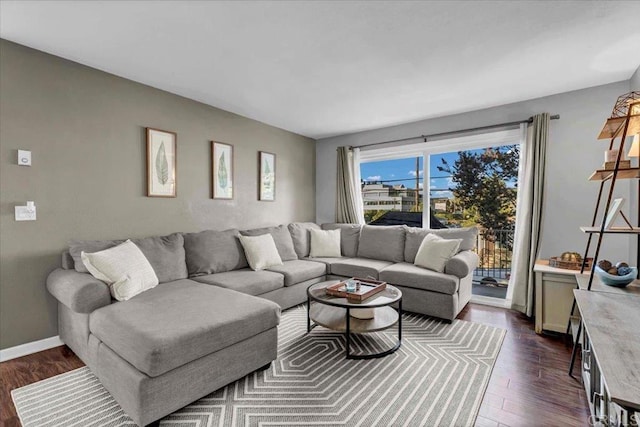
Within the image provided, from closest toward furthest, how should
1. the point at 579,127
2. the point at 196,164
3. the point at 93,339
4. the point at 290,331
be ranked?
1. the point at 93,339
2. the point at 290,331
3. the point at 579,127
4. the point at 196,164

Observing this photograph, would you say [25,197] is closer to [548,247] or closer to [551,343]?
[551,343]

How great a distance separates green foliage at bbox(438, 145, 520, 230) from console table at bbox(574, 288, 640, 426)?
1870mm

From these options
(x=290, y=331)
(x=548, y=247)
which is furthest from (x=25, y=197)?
(x=548, y=247)

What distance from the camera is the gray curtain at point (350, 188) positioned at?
4.98 m

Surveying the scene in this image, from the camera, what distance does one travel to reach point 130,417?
1.68m

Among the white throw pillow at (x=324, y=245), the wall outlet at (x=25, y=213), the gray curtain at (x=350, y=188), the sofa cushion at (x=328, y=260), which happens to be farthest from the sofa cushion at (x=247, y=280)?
the gray curtain at (x=350, y=188)

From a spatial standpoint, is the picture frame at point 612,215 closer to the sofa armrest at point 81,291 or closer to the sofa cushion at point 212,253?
the sofa cushion at point 212,253

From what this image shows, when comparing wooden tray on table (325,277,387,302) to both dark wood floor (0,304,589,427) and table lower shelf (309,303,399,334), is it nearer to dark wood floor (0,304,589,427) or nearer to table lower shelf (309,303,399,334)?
table lower shelf (309,303,399,334)

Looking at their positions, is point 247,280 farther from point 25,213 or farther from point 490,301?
point 490,301

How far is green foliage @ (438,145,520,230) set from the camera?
3.87 metres

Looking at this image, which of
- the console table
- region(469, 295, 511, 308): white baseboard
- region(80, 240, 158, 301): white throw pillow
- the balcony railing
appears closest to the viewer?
the console table

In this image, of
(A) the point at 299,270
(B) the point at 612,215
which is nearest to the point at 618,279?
(B) the point at 612,215

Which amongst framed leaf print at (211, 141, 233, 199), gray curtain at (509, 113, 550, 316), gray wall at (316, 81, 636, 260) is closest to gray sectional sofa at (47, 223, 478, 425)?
gray curtain at (509, 113, 550, 316)

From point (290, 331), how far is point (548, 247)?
3012mm
